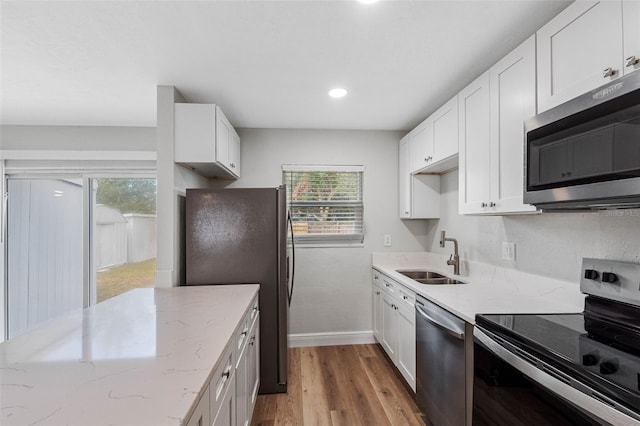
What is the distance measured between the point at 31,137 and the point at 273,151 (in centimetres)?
253

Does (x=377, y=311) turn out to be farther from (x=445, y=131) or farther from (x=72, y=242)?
(x=72, y=242)

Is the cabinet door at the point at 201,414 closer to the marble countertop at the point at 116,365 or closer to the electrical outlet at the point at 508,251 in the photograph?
the marble countertop at the point at 116,365

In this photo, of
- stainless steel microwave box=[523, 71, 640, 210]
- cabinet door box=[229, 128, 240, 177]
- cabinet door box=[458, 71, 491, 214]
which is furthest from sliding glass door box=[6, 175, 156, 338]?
stainless steel microwave box=[523, 71, 640, 210]

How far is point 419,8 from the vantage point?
58.4 inches

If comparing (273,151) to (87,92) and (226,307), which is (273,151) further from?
(226,307)

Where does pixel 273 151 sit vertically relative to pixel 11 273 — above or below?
above

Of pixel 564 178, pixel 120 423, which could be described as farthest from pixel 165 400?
pixel 564 178

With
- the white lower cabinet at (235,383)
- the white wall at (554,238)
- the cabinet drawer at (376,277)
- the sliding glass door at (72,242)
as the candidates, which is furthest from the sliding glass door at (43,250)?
the white wall at (554,238)

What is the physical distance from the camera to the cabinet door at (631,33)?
104 centimetres

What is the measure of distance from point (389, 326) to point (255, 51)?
7.93 ft

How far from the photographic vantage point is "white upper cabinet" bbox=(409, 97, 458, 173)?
230 cm

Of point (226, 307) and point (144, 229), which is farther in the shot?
point (144, 229)

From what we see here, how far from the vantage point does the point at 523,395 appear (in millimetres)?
1123

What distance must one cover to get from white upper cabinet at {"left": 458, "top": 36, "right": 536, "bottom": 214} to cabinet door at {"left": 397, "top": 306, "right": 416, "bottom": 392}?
0.87 meters
